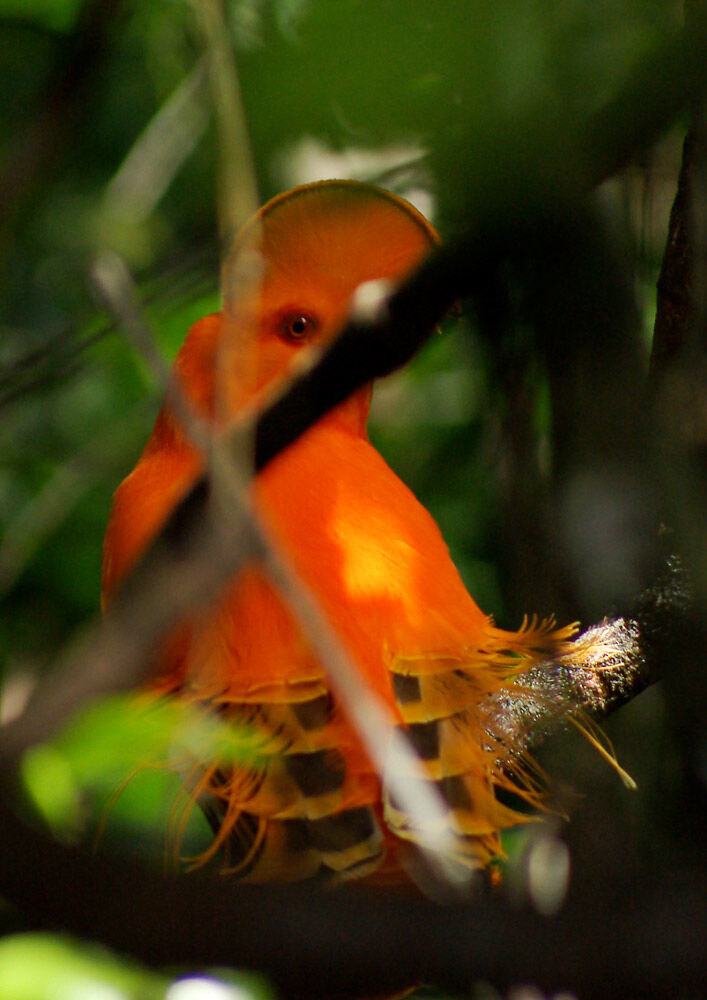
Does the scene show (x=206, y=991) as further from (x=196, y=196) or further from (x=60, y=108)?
(x=196, y=196)

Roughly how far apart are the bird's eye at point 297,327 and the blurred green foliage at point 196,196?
15cm

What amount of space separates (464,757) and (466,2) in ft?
3.29

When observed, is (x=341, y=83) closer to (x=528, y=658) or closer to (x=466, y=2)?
(x=466, y=2)

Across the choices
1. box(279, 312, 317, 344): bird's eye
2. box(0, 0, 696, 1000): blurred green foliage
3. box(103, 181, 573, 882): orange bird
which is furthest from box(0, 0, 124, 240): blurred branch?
box(279, 312, 317, 344): bird's eye

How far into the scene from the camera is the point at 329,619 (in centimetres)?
151

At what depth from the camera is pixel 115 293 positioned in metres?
0.83

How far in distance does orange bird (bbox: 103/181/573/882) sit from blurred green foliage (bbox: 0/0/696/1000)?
11 centimetres

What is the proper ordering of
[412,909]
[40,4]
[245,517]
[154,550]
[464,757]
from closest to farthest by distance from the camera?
[412,909] < [245,517] < [154,550] < [464,757] < [40,4]

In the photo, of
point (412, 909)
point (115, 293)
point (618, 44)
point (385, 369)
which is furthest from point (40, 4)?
point (412, 909)

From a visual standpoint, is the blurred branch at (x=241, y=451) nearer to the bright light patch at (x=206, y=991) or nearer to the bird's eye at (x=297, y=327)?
the bright light patch at (x=206, y=991)

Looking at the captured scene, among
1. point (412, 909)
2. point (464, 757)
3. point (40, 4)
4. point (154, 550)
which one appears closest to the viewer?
point (412, 909)

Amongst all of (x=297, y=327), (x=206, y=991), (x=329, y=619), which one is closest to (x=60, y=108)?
(x=329, y=619)

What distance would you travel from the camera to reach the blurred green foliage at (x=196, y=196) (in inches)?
30.8

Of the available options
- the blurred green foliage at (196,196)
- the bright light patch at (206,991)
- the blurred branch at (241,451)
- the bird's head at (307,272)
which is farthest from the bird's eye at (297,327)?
the bright light patch at (206,991)
